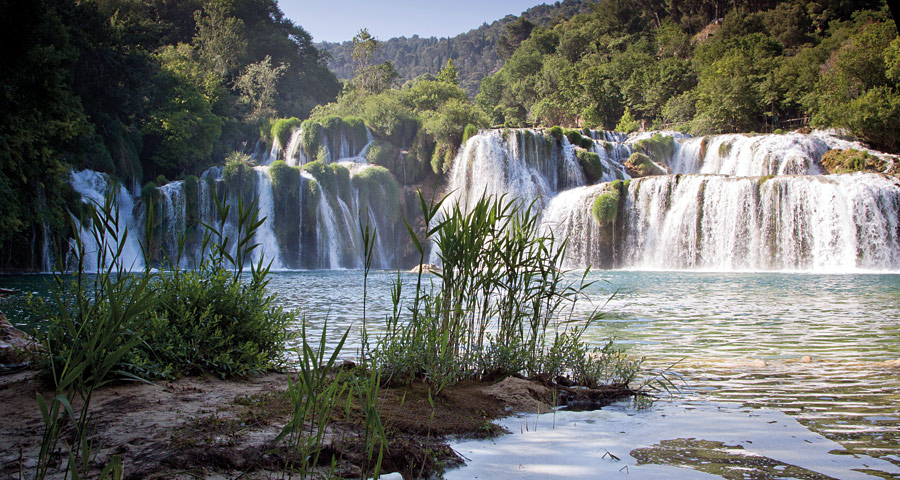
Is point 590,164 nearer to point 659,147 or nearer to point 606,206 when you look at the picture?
point 606,206

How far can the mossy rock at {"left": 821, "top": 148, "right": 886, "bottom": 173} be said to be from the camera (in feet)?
89.1

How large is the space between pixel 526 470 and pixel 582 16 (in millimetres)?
67032

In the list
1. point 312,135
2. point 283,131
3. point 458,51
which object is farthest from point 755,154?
point 458,51

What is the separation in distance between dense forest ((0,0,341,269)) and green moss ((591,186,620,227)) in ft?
64.3

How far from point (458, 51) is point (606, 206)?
120 meters

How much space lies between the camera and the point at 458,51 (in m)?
138

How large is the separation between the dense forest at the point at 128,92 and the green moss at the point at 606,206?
19596mm

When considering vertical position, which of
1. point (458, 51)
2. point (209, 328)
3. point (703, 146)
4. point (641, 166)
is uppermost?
point (458, 51)

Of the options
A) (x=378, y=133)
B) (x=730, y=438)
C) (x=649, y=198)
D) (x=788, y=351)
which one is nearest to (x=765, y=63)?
(x=649, y=198)

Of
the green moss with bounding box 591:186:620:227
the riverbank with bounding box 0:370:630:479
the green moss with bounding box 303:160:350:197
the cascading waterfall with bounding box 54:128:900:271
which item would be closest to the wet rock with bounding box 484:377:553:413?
the riverbank with bounding box 0:370:630:479

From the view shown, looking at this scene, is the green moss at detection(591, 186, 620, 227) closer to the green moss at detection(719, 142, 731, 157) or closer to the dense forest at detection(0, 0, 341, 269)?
the green moss at detection(719, 142, 731, 157)

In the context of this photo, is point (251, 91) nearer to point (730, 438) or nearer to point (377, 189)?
point (377, 189)

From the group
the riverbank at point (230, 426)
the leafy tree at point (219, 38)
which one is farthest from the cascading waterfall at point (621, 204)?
the riverbank at point (230, 426)

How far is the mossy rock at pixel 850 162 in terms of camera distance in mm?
27156
